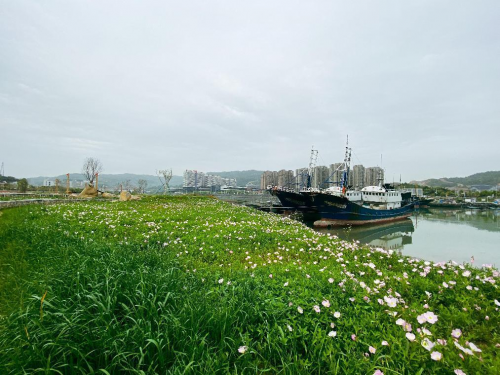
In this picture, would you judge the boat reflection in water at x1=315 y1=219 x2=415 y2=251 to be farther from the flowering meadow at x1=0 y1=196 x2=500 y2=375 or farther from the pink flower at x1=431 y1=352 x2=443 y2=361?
the pink flower at x1=431 y1=352 x2=443 y2=361

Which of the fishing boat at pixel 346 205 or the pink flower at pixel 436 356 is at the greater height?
the pink flower at pixel 436 356

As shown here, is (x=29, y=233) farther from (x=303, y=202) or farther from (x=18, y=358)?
(x=303, y=202)

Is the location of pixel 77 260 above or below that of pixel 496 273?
above

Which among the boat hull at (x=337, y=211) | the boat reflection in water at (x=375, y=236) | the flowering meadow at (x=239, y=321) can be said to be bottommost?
the boat reflection in water at (x=375, y=236)

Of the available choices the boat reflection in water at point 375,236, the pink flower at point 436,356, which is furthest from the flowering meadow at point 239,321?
the boat reflection in water at point 375,236

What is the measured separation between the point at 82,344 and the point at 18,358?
410 millimetres

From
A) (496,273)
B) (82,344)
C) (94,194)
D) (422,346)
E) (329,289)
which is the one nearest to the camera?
(82,344)

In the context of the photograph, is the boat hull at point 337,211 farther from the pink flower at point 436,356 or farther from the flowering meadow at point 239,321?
the pink flower at point 436,356

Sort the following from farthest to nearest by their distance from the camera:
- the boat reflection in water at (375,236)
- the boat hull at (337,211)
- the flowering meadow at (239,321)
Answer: the boat hull at (337,211), the boat reflection in water at (375,236), the flowering meadow at (239,321)

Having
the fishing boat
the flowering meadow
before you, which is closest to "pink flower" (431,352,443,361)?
the flowering meadow

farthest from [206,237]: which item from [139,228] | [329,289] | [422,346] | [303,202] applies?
[303,202]

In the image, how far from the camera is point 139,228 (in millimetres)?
8641

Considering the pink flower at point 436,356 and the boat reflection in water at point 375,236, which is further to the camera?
the boat reflection in water at point 375,236

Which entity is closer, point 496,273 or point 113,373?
point 113,373
